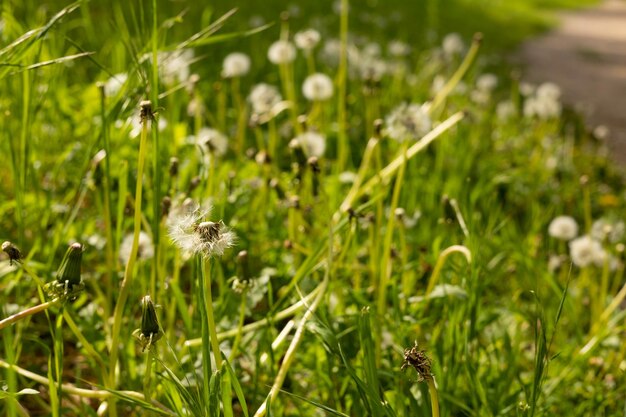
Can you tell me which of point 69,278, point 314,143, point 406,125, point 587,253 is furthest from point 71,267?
point 587,253

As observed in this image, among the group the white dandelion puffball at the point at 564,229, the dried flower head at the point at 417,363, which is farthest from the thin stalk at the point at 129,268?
the white dandelion puffball at the point at 564,229

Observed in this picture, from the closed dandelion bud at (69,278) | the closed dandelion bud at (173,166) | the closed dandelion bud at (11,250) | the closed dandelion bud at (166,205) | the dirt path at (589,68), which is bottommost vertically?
the dirt path at (589,68)

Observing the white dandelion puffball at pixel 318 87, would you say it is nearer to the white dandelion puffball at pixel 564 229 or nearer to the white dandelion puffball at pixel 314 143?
the white dandelion puffball at pixel 314 143

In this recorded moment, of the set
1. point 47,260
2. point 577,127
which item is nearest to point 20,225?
point 47,260

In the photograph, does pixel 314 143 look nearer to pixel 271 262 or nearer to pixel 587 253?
pixel 271 262

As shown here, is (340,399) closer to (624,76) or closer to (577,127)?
(577,127)

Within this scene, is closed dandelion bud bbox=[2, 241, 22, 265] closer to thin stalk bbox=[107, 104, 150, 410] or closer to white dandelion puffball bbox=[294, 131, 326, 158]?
thin stalk bbox=[107, 104, 150, 410]

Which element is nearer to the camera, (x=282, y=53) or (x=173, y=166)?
(x=173, y=166)

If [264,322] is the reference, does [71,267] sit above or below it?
above
